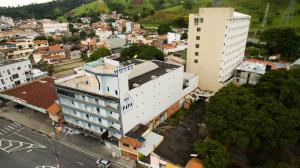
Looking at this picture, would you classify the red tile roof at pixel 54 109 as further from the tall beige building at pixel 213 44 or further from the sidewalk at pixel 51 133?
the tall beige building at pixel 213 44

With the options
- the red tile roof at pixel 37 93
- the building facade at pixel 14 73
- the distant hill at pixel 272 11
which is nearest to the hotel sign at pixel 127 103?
the red tile roof at pixel 37 93

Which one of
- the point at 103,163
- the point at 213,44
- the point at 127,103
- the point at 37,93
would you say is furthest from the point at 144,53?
the point at 103,163

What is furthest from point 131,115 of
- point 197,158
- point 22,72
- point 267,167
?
point 22,72

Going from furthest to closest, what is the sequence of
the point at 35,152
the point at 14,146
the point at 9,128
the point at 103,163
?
the point at 9,128, the point at 14,146, the point at 35,152, the point at 103,163

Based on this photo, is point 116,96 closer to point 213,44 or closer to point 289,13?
point 213,44

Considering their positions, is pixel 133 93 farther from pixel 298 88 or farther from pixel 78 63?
pixel 78 63

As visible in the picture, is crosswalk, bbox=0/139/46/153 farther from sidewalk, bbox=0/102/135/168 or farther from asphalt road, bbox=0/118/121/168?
sidewalk, bbox=0/102/135/168
